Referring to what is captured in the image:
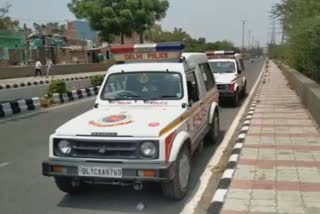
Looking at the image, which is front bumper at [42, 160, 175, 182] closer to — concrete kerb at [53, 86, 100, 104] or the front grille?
the front grille

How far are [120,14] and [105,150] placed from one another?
43.5 metres

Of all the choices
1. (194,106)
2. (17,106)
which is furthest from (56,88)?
(194,106)

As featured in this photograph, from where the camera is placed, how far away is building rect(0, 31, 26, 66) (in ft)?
144

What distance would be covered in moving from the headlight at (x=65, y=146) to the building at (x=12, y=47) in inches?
1543

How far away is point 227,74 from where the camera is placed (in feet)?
59.2

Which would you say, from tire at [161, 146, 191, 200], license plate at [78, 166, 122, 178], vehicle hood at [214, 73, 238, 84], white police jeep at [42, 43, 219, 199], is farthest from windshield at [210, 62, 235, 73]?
license plate at [78, 166, 122, 178]

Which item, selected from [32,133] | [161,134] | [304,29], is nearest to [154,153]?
[161,134]

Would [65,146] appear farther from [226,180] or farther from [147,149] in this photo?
[226,180]

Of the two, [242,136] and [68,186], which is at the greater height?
[68,186]

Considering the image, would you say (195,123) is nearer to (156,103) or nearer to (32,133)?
(156,103)

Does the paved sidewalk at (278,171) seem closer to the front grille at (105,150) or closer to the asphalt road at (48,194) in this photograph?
the asphalt road at (48,194)

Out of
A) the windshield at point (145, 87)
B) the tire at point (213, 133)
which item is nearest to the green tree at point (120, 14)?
the tire at point (213, 133)

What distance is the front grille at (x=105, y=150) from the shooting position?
19.2ft

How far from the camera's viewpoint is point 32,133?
1180cm
